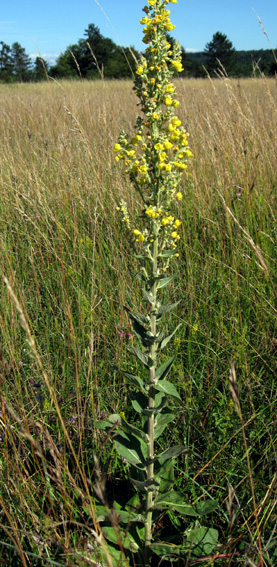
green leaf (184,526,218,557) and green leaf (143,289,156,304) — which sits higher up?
green leaf (143,289,156,304)

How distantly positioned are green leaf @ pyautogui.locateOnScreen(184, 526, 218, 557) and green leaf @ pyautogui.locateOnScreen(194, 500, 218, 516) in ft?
0.20

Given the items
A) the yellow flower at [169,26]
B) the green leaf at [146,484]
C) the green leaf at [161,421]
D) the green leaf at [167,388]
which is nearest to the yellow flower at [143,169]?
the yellow flower at [169,26]

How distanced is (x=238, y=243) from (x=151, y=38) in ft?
4.92

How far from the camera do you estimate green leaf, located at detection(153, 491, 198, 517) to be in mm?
1254

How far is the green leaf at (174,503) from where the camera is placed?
49.4 inches

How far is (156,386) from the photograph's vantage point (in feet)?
4.12

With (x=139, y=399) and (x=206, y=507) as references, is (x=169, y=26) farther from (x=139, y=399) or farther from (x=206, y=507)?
(x=206, y=507)

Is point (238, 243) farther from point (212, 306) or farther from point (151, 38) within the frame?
point (151, 38)

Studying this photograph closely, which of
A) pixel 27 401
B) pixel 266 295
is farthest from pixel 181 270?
pixel 27 401

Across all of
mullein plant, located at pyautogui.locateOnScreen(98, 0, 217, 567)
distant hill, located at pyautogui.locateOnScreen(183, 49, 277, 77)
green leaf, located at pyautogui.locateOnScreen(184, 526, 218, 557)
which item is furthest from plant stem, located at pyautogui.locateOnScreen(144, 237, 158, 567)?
distant hill, located at pyautogui.locateOnScreen(183, 49, 277, 77)

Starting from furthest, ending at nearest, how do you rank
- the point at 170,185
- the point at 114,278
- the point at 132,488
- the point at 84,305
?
1. the point at 114,278
2. the point at 84,305
3. the point at 132,488
4. the point at 170,185

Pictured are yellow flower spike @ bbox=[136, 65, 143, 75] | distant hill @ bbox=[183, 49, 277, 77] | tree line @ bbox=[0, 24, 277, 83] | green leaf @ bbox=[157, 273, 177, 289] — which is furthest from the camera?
tree line @ bbox=[0, 24, 277, 83]

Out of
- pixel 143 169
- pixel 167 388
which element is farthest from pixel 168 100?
pixel 167 388

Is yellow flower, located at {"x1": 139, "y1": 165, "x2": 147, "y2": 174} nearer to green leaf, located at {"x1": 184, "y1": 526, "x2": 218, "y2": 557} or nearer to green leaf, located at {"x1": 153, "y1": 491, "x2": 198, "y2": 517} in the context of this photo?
green leaf, located at {"x1": 153, "y1": 491, "x2": 198, "y2": 517}
